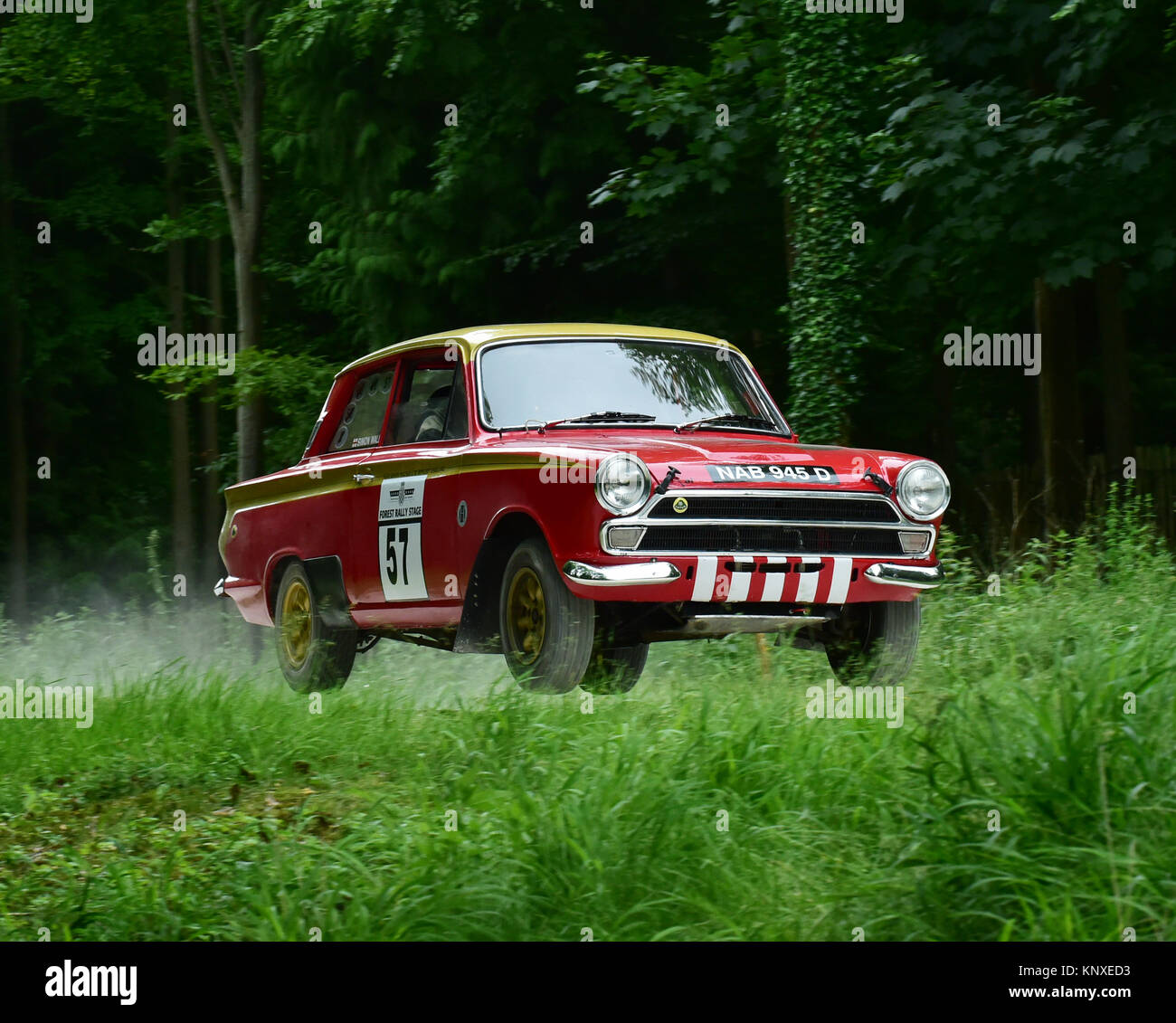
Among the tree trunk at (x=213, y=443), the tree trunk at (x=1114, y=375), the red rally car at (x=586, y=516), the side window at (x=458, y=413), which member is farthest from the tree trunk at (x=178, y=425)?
the side window at (x=458, y=413)

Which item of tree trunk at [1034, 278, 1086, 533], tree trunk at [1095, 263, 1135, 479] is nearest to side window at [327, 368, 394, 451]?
tree trunk at [1034, 278, 1086, 533]

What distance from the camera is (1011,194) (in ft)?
48.6

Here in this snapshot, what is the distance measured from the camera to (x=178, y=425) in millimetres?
29328

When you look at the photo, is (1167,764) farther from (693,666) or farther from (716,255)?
(716,255)

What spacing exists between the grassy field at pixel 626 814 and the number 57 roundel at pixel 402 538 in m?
0.89

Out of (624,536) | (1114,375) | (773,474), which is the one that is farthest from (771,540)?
(1114,375)

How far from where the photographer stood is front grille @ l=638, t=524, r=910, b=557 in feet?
25.4

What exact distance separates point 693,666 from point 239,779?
160 inches

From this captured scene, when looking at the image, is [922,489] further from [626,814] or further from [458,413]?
[626,814]

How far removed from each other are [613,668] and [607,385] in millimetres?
1585

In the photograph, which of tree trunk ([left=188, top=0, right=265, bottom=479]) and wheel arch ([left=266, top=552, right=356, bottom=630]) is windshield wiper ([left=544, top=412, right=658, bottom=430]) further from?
tree trunk ([left=188, top=0, right=265, bottom=479])

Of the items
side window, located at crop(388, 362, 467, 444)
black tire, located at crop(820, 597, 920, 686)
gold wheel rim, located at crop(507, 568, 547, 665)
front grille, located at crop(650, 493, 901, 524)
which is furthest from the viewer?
side window, located at crop(388, 362, 467, 444)

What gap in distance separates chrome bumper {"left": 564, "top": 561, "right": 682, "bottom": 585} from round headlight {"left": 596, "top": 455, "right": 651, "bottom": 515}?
27 cm

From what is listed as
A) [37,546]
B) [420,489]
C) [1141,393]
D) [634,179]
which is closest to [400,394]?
[420,489]
